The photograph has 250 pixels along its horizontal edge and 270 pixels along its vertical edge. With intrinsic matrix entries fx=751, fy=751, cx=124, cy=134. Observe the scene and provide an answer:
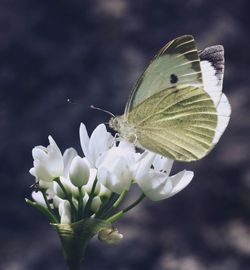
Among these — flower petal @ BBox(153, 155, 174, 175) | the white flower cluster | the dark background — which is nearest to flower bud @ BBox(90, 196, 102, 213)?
the white flower cluster

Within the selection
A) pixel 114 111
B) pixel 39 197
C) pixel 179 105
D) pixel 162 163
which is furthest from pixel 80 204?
pixel 114 111

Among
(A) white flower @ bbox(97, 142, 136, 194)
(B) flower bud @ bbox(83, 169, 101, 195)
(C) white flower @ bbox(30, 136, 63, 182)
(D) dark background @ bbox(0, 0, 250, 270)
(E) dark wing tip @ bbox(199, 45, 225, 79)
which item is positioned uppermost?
(E) dark wing tip @ bbox(199, 45, 225, 79)

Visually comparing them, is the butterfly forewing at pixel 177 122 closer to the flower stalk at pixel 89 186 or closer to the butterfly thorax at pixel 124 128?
the butterfly thorax at pixel 124 128

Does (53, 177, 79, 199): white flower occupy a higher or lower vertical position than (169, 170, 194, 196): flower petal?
higher

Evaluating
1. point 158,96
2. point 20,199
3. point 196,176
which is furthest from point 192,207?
point 158,96

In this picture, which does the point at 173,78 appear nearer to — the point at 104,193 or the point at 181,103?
the point at 181,103

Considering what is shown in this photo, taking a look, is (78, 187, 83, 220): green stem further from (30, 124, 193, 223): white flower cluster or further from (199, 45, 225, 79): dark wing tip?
(199, 45, 225, 79): dark wing tip
